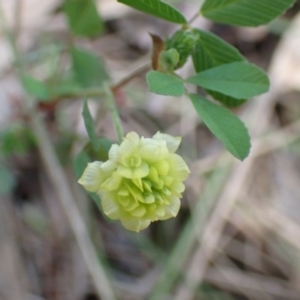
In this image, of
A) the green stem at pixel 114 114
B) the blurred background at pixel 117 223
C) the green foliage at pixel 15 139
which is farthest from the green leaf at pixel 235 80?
the green foliage at pixel 15 139

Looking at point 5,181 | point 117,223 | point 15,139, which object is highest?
point 15,139

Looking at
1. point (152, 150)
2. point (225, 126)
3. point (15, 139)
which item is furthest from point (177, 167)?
point (15, 139)

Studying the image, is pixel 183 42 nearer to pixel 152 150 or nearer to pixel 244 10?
pixel 244 10

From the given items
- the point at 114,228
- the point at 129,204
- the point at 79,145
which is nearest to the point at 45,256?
the point at 114,228

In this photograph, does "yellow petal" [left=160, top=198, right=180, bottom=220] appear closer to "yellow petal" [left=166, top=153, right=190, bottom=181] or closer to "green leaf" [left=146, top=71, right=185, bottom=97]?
"yellow petal" [left=166, top=153, right=190, bottom=181]

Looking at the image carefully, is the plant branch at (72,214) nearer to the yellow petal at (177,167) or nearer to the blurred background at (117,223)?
the blurred background at (117,223)

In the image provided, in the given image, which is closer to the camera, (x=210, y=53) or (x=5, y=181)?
(x=210, y=53)

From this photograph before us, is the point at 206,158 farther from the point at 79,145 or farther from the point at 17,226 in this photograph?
the point at 17,226
